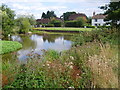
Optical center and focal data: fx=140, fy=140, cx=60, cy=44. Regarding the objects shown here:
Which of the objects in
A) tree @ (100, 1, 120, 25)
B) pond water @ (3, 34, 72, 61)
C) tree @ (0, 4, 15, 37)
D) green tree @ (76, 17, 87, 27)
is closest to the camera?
pond water @ (3, 34, 72, 61)

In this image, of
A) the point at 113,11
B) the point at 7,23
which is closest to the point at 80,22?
the point at 113,11

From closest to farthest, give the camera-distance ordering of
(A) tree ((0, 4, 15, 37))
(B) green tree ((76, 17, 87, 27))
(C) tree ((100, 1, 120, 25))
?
(C) tree ((100, 1, 120, 25)), (B) green tree ((76, 17, 87, 27)), (A) tree ((0, 4, 15, 37))

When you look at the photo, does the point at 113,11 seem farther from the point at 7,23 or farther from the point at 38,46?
the point at 7,23

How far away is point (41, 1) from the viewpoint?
248 cm

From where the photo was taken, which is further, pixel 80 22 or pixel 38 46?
pixel 80 22

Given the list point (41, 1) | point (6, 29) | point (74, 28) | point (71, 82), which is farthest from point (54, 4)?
point (6, 29)

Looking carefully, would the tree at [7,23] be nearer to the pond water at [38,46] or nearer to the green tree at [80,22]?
the pond water at [38,46]

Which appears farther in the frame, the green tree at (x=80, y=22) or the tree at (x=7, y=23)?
the tree at (x=7, y=23)

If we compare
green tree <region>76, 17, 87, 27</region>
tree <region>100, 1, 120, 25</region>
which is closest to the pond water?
green tree <region>76, 17, 87, 27</region>

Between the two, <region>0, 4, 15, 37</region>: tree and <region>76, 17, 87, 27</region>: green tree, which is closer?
<region>76, 17, 87, 27</region>: green tree

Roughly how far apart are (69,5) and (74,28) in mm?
2718

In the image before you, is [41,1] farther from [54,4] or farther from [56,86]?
[56,86]

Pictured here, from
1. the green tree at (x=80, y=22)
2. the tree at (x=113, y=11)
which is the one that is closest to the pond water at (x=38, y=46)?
the green tree at (x=80, y=22)

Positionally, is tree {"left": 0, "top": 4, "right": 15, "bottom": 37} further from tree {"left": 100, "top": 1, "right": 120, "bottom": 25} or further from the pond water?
tree {"left": 100, "top": 1, "right": 120, "bottom": 25}
